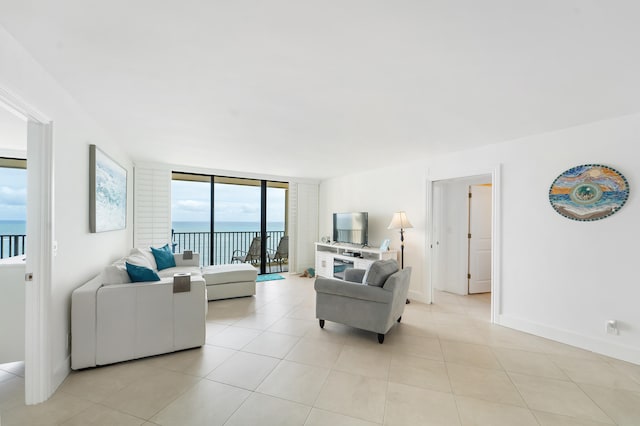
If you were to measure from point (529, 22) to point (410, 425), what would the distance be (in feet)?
7.74

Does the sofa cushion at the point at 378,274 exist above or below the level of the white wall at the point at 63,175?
below

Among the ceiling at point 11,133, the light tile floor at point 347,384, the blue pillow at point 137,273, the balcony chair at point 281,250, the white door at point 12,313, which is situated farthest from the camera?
the balcony chair at point 281,250

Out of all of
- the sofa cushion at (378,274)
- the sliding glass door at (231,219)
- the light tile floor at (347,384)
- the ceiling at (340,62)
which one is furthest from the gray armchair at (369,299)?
the sliding glass door at (231,219)

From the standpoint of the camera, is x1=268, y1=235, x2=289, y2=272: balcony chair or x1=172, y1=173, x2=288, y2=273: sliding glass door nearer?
x1=172, y1=173, x2=288, y2=273: sliding glass door

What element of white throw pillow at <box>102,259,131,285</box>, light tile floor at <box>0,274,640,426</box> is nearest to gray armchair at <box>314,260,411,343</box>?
light tile floor at <box>0,274,640,426</box>

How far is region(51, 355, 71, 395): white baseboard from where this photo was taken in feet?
6.76

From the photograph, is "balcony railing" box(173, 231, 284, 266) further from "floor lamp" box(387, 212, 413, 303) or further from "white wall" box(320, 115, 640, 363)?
"white wall" box(320, 115, 640, 363)

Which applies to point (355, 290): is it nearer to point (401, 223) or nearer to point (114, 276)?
point (401, 223)

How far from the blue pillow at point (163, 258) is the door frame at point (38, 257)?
2470mm

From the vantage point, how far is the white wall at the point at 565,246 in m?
2.63

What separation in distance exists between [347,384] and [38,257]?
2400 mm

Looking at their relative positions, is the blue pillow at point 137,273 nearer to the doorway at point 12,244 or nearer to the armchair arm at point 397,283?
the doorway at point 12,244

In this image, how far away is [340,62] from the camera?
5.93 feet

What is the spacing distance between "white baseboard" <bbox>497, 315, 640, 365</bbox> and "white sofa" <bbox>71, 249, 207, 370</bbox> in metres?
3.56
